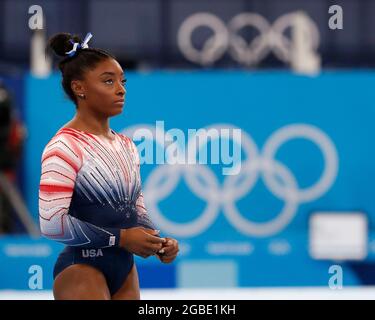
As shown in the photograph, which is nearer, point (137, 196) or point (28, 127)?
point (137, 196)

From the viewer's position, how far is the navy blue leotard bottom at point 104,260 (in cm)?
215

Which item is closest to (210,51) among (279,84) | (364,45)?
(364,45)

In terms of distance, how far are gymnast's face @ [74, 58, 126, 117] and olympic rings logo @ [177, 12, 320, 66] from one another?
1258cm

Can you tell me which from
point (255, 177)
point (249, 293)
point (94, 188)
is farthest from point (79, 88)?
point (255, 177)

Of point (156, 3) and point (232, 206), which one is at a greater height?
point (156, 3)

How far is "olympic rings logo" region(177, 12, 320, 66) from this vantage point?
14766mm

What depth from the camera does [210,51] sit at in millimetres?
14711

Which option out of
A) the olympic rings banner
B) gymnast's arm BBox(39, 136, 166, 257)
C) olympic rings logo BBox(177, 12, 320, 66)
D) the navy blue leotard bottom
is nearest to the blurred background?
the olympic rings banner

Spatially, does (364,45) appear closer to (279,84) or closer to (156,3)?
(156,3)

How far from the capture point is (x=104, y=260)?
2176 mm

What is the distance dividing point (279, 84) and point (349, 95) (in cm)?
61

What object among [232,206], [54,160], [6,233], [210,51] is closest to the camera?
[54,160]

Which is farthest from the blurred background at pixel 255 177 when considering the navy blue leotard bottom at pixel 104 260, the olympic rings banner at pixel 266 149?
the navy blue leotard bottom at pixel 104 260

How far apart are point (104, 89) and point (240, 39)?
13078 millimetres
